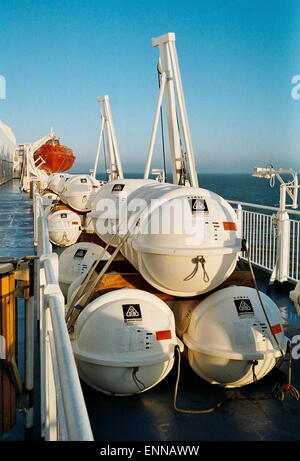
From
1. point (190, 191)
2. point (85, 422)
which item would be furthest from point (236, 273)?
point (85, 422)

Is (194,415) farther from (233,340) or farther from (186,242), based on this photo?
(186,242)

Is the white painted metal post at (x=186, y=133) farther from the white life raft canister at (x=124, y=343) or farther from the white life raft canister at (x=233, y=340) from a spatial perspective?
the white life raft canister at (x=124, y=343)

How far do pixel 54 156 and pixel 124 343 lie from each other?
50.7m

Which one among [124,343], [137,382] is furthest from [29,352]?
[137,382]

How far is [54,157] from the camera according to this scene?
175 feet

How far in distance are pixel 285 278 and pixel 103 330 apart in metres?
5.14

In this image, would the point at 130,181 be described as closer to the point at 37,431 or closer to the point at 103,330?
the point at 103,330

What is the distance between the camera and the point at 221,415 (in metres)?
4.29

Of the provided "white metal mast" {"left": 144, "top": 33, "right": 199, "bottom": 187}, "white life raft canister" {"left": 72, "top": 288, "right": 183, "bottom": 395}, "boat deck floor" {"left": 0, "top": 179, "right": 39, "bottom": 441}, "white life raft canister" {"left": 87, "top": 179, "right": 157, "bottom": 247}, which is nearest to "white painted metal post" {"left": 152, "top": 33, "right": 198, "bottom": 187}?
"white metal mast" {"left": 144, "top": 33, "right": 199, "bottom": 187}

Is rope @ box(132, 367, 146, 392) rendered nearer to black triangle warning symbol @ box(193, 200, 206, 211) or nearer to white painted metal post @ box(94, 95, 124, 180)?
black triangle warning symbol @ box(193, 200, 206, 211)

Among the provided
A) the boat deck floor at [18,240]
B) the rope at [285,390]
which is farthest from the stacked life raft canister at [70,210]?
the rope at [285,390]

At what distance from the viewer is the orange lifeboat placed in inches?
2090

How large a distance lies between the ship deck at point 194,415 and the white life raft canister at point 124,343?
0.65ft

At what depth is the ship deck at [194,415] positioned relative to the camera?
395 cm
